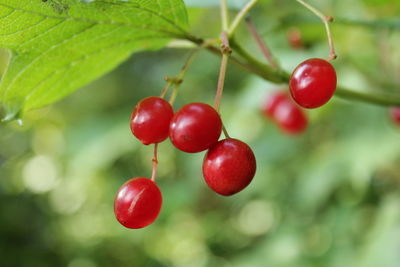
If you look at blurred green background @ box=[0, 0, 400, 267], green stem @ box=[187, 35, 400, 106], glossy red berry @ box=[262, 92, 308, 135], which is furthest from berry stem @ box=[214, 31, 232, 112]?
glossy red berry @ box=[262, 92, 308, 135]

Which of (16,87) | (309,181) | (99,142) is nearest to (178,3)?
(16,87)

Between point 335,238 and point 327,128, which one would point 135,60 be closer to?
point 327,128

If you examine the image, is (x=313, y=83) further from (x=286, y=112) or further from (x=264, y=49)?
(x=286, y=112)

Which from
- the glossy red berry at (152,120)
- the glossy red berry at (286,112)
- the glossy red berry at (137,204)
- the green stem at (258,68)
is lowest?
the glossy red berry at (137,204)

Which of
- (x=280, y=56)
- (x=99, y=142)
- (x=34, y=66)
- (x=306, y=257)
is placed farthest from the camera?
(x=99, y=142)

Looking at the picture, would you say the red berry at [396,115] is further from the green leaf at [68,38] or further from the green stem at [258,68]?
the green leaf at [68,38]

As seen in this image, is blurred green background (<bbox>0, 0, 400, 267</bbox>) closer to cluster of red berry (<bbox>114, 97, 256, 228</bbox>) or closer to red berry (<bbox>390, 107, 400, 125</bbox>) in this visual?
red berry (<bbox>390, 107, 400, 125</bbox>)

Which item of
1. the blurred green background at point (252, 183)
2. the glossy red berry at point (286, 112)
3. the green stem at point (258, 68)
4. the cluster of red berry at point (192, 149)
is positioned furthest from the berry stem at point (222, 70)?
the glossy red berry at point (286, 112)
